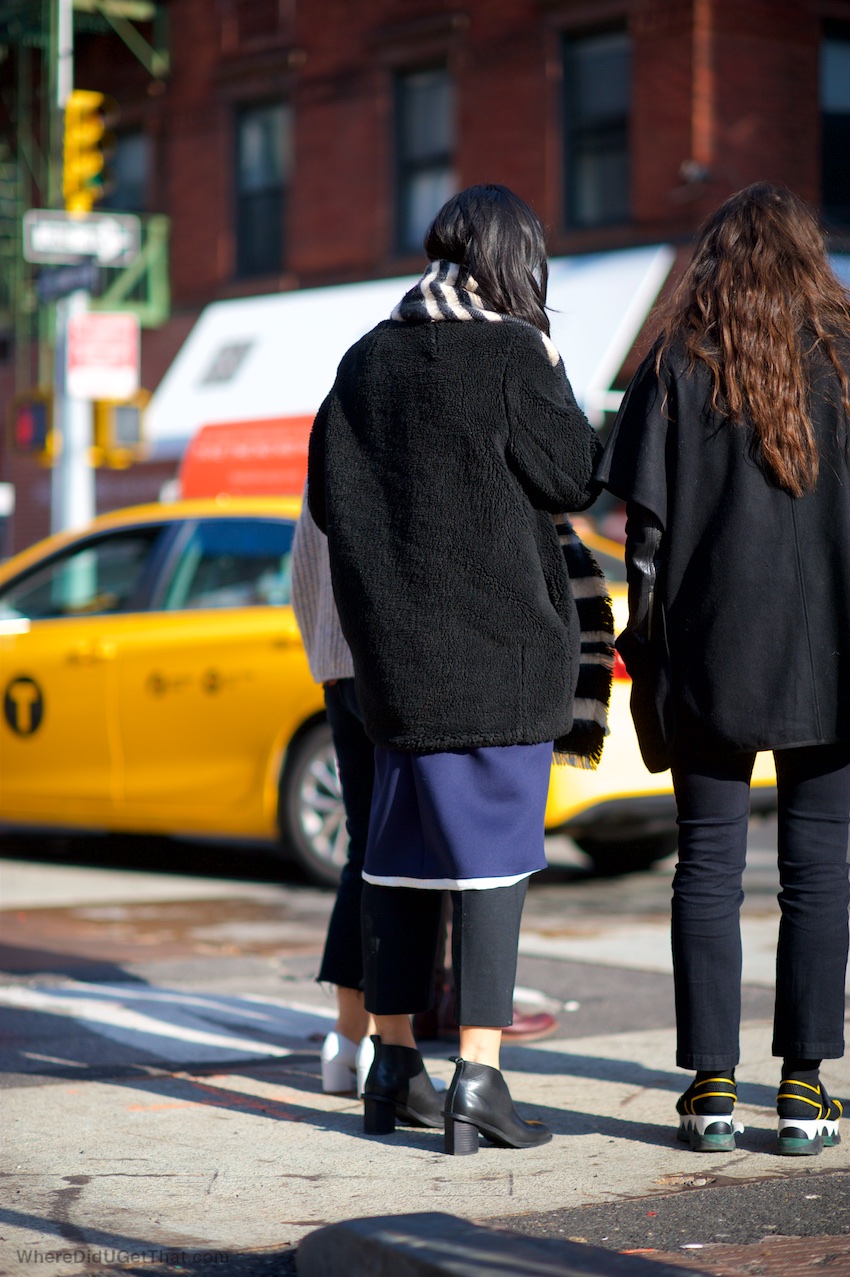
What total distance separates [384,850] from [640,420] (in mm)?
988

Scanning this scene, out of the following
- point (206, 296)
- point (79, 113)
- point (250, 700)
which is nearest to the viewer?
point (250, 700)

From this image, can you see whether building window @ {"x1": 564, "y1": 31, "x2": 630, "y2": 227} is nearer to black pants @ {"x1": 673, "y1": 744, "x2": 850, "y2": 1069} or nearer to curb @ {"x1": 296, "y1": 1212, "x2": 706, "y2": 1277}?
black pants @ {"x1": 673, "y1": 744, "x2": 850, "y2": 1069}

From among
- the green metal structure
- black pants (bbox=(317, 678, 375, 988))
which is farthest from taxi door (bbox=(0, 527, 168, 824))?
the green metal structure

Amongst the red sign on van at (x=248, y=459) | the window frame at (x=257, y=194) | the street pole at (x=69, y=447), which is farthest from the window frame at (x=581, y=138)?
the street pole at (x=69, y=447)

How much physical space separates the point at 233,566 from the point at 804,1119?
189 inches

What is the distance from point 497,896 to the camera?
3.47 m

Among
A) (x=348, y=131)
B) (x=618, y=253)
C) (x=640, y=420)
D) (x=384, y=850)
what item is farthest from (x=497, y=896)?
(x=348, y=131)

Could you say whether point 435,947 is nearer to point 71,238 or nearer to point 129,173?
point 71,238

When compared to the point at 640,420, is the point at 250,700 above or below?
below

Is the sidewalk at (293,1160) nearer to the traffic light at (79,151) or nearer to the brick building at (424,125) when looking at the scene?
the traffic light at (79,151)

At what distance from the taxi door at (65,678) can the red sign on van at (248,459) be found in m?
5.90

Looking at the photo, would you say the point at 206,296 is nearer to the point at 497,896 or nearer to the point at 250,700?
the point at 250,700

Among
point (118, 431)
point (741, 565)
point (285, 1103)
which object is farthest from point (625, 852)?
point (118, 431)

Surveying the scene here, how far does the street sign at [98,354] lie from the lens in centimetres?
1280
